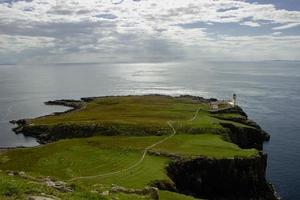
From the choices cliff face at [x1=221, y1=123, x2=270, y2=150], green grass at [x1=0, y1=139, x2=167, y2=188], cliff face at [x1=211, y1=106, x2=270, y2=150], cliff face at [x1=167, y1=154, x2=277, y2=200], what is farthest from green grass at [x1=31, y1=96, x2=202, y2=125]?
cliff face at [x1=167, y1=154, x2=277, y2=200]

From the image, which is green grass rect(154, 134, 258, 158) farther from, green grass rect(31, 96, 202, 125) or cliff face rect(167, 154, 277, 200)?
green grass rect(31, 96, 202, 125)

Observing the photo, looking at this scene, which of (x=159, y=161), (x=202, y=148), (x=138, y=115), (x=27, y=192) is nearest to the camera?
(x=27, y=192)

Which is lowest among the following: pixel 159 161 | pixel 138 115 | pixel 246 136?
pixel 246 136

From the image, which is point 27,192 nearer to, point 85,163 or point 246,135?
point 85,163

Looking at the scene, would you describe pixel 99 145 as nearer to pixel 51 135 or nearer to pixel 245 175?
pixel 245 175

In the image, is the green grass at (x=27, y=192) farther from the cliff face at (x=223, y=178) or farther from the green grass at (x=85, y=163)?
the cliff face at (x=223, y=178)

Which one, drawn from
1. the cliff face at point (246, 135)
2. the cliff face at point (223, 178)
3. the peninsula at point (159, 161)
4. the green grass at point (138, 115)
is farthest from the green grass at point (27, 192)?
the green grass at point (138, 115)

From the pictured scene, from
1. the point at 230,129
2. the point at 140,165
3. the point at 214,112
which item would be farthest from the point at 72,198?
the point at 214,112

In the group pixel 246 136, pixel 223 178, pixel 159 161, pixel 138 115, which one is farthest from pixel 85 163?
pixel 138 115
